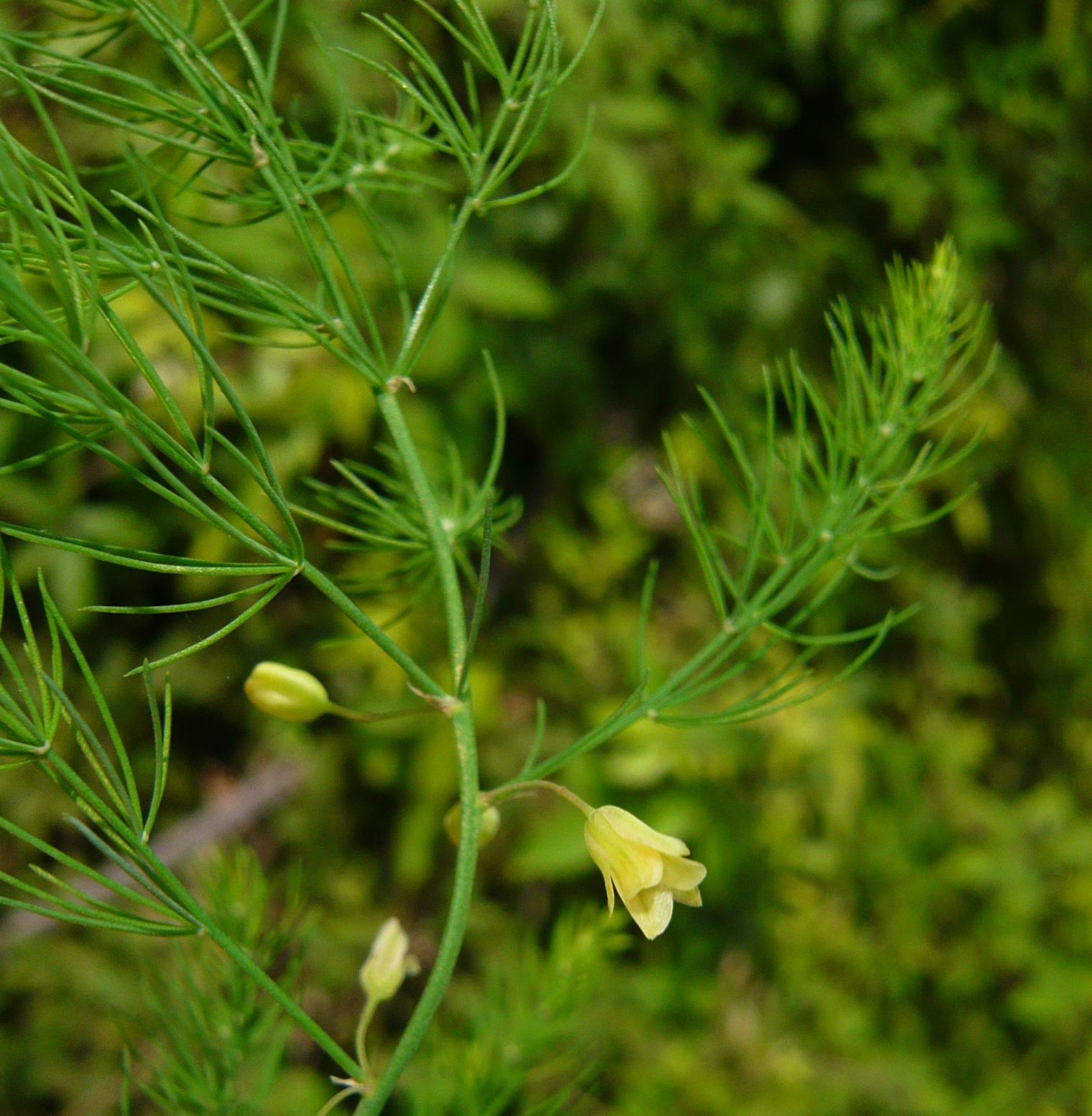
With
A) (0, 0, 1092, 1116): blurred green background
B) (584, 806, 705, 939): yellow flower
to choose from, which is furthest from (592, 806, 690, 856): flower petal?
(0, 0, 1092, 1116): blurred green background

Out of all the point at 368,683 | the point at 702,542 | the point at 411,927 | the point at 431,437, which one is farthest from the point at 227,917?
the point at 411,927

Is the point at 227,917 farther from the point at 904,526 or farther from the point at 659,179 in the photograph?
the point at 659,179

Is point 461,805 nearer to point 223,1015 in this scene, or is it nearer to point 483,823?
point 483,823

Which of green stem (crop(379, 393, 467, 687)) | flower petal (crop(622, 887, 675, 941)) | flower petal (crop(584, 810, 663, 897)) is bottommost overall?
flower petal (crop(622, 887, 675, 941))

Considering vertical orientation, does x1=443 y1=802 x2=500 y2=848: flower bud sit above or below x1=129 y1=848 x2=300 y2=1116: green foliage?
above

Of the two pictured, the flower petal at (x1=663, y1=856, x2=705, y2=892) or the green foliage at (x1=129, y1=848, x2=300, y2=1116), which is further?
the green foliage at (x1=129, y1=848, x2=300, y2=1116)

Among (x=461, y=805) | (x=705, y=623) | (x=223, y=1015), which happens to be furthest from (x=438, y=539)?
(x=705, y=623)

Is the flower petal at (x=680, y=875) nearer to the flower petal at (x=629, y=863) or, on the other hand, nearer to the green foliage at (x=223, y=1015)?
the flower petal at (x=629, y=863)

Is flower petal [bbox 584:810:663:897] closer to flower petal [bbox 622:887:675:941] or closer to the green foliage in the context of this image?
flower petal [bbox 622:887:675:941]
